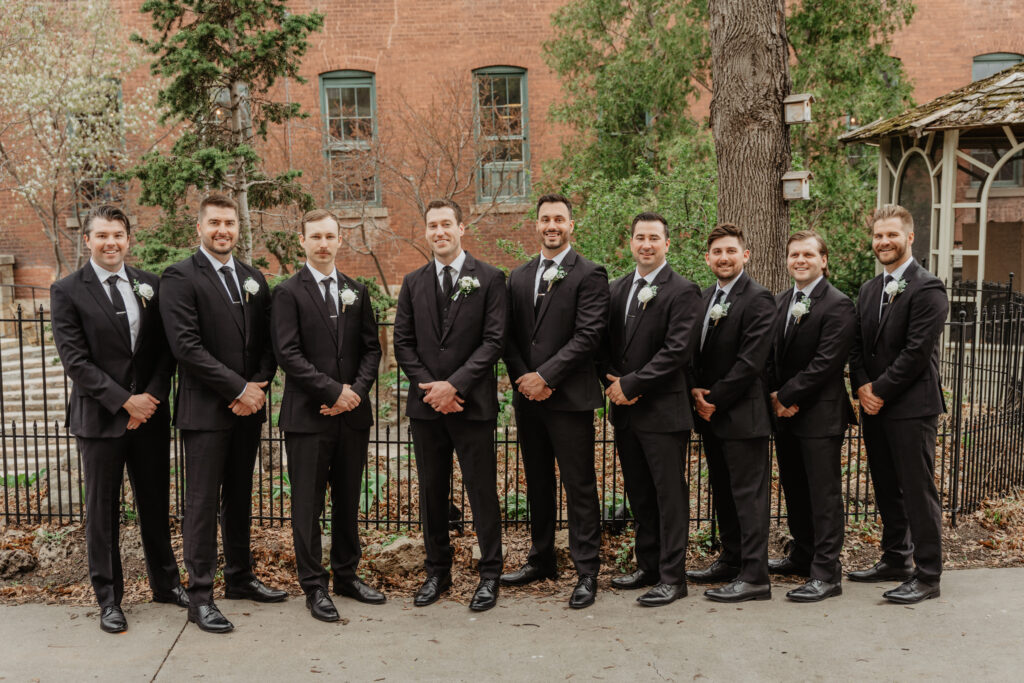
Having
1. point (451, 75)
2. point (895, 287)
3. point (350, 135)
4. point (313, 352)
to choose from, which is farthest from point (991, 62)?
point (313, 352)

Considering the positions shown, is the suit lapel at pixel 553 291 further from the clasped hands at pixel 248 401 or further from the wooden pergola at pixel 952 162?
the wooden pergola at pixel 952 162

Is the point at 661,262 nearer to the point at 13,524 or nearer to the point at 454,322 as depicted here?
the point at 454,322

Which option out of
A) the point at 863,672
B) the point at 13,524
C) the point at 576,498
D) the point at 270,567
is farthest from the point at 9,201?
the point at 863,672

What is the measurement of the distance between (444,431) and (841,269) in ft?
33.5

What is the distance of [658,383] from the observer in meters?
5.25

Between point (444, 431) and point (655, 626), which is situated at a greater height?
point (444, 431)

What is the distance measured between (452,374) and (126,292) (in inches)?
76.7

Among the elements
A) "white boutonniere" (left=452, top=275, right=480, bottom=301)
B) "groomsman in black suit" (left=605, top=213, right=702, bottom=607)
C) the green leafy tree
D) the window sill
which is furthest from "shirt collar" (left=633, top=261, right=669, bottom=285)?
the window sill

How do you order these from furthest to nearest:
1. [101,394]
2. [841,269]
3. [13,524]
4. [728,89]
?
[841,269] → [728,89] → [13,524] → [101,394]

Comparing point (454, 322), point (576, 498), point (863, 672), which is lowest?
point (863, 672)

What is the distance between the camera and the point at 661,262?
545 centimetres

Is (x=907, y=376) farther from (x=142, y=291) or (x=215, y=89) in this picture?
(x=215, y=89)

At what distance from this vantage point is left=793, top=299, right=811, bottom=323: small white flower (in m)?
5.38

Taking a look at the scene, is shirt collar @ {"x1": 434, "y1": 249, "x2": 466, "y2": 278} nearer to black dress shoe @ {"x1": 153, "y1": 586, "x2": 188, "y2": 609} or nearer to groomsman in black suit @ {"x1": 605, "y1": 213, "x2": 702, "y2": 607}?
groomsman in black suit @ {"x1": 605, "y1": 213, "x2": 702, "y2": 607}
